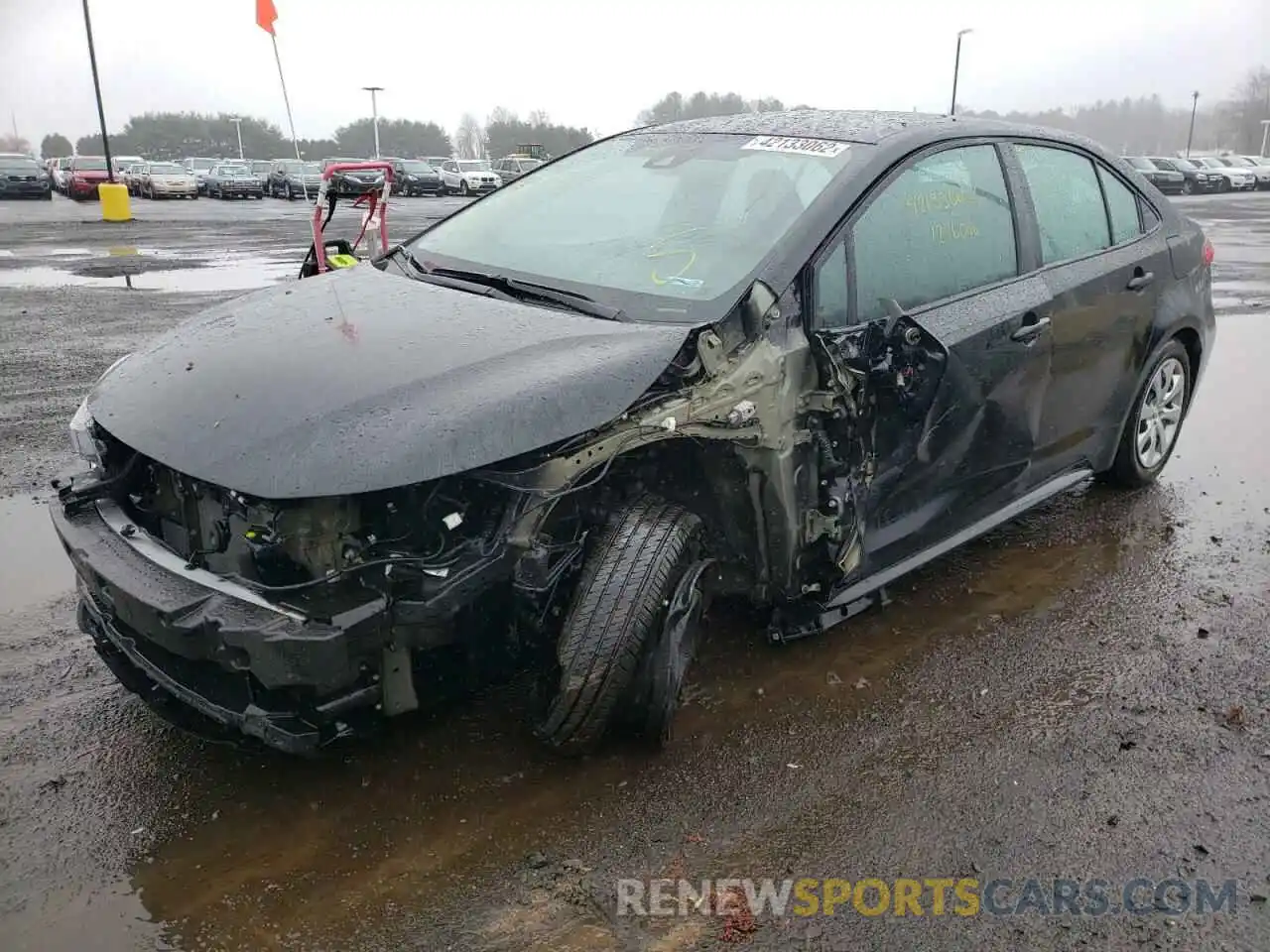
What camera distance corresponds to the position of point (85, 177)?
112 ft

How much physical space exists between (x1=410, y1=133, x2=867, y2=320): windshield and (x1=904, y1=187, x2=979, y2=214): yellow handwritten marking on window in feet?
0.85

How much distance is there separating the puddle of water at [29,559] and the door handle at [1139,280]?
450cm

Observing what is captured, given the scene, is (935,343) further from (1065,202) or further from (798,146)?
(1065,202)

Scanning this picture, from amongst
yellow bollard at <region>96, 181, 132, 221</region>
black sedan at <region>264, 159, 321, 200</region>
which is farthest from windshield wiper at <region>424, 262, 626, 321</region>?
black sedan at <region>264, 159, 321, 200</region>

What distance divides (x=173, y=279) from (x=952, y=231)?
1200 cm

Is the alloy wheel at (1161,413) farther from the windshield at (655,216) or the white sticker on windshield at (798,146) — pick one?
the windshield at (655,216)

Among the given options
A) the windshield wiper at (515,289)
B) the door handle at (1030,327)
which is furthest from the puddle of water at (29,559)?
the door handle at (1030,327)

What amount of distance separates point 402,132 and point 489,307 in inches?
3656

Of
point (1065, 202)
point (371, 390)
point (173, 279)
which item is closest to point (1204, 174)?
point (173, 279)

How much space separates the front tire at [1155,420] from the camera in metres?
4.72

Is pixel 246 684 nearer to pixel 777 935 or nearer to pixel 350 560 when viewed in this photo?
pixel 350 560

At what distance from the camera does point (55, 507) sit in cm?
288

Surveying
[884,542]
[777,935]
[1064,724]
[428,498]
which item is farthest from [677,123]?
[777,935]

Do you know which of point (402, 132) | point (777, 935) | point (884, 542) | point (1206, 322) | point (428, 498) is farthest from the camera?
point (402, 132)
